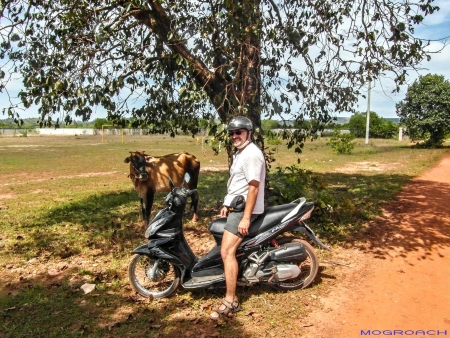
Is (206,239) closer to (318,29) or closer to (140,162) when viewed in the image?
(140,162)

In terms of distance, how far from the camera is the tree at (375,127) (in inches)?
1684

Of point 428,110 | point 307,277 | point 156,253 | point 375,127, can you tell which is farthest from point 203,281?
point 375,127

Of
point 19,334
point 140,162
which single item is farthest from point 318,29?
point 19,334

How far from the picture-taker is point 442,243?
5758 millimetres

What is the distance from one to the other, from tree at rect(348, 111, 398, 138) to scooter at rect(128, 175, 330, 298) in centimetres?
3974

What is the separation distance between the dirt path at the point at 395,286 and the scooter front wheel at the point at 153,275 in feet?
4.95

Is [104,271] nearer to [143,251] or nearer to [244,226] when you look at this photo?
[143,251]

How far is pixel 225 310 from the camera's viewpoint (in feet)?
12.3

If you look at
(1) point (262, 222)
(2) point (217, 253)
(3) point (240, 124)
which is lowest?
(2) point (217, 253)

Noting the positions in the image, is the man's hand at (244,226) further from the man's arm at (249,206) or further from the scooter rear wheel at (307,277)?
the scooter rear wheel at (307,277)

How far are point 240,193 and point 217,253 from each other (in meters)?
0.75

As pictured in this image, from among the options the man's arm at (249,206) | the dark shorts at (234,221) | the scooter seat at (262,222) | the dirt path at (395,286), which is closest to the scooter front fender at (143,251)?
the scooter seat at (262,222)

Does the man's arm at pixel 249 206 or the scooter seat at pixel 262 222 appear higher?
the man's arm at pixel 249 206

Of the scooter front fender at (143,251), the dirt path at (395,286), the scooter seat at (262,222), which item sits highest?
the scooter seat at (262,222)
